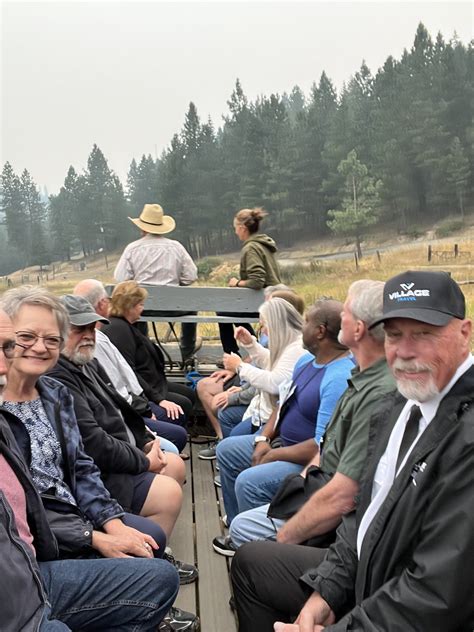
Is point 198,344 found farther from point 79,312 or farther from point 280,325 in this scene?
point 79,312

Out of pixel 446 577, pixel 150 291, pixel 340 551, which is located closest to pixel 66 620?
pixel 340 551

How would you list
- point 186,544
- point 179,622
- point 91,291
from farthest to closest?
point 91,291 < point 186,544 < point 179,622

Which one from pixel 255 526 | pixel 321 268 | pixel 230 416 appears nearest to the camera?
pixel 255 526

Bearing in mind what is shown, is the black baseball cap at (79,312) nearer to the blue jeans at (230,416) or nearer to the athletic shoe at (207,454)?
the blue jeans at (230,416)

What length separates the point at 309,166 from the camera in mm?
8203

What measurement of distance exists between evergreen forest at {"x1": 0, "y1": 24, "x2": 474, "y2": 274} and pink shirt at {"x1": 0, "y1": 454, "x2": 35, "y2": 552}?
6214mm

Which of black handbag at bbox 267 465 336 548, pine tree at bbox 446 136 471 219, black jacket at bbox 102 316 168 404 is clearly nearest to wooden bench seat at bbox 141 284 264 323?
black jacket at bbox 102 316 168 404

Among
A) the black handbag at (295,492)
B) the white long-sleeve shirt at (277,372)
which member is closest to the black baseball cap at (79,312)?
the white long-sleeve shirt at (277,372)

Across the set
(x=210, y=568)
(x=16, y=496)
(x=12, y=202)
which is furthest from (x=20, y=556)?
(x=12, y=202)

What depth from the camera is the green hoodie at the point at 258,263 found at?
15.6 feet

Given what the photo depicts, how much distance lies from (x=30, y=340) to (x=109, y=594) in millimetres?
784

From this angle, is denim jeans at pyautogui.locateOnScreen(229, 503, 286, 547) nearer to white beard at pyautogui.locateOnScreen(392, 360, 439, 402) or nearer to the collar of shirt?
the collar of shirt

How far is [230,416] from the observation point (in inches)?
144

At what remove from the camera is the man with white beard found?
1225mm
